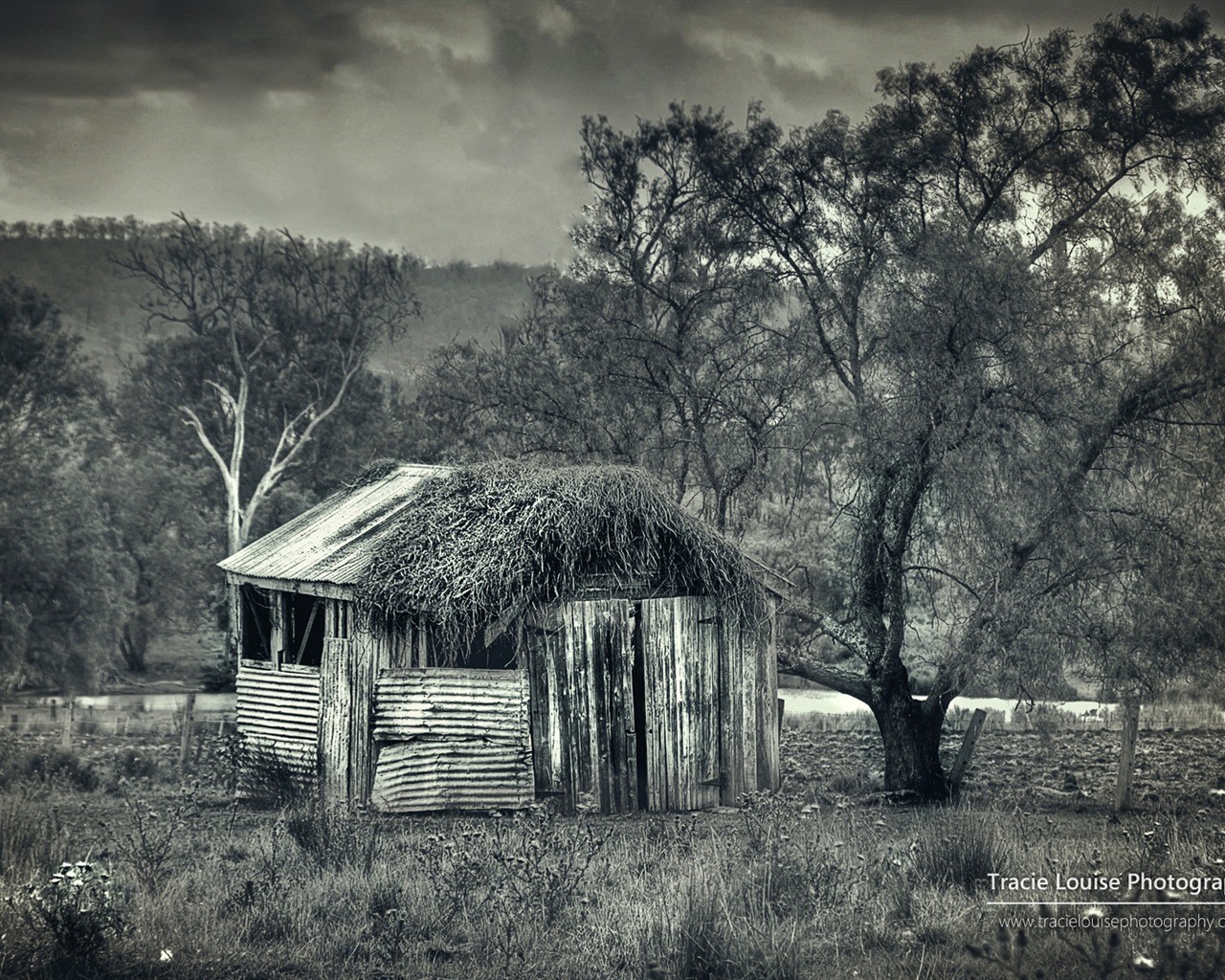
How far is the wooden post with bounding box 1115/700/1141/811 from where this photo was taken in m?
13.0

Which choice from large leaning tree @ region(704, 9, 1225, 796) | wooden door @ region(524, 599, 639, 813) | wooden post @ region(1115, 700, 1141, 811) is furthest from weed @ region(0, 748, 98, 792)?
wooden post @ region(1115, 700, 1141, 811)

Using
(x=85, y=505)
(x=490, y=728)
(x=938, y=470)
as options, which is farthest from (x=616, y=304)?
(x=85, y=505)

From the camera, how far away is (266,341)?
34375 millimetres

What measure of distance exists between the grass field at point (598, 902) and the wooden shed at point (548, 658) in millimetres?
1879

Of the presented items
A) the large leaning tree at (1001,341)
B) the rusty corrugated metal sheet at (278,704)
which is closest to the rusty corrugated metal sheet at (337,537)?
the rusty corrugated metal sheet at (278,704)

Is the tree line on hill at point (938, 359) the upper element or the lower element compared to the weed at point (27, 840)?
upper

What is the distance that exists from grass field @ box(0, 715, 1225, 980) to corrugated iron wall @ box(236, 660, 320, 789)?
8.84 ft

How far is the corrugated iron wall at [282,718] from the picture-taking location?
1366 centimetres

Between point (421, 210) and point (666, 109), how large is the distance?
72.4 feet

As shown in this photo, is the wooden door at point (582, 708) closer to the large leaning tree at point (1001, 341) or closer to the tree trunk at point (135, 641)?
the large leaning tree at point (1001, 341)

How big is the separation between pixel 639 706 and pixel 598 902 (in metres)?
5.78

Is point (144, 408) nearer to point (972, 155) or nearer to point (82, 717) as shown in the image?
point (82, 717)

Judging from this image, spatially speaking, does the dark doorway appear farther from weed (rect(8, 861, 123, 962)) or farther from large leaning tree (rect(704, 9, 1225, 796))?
weed (rect(8, 861, 123, 962))

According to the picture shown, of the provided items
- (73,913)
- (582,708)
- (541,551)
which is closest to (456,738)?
(582,708)
